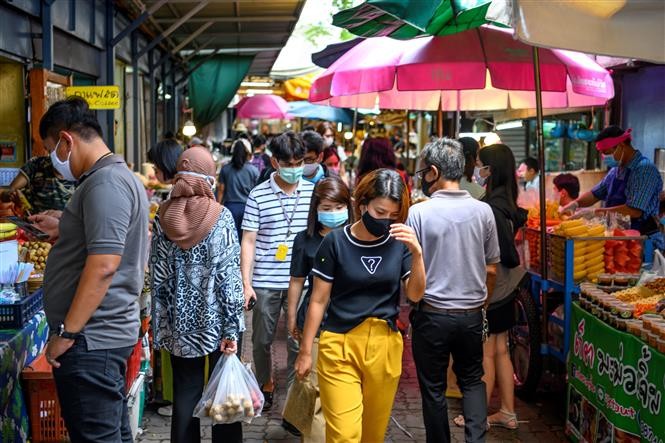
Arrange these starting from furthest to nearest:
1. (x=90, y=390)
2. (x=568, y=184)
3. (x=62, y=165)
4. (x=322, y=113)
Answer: (x=322, y=113) < (x=568, y=184) < (x=62, y=165) < (x=90, y=390)

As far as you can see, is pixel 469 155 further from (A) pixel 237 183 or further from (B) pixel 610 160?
(A) pixel 237 183

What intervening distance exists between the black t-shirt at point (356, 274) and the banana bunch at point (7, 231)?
2231 mm

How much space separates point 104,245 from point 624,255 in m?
4.17

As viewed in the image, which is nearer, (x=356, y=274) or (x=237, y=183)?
(x=356, y=274)

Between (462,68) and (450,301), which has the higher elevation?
(462,68)

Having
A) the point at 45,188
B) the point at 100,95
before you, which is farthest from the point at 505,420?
the point at 100,95

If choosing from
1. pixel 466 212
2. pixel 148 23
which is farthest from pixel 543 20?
pixel 148 23

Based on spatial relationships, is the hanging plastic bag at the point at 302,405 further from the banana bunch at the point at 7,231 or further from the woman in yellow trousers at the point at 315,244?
the banana bunch at the point at 7,231

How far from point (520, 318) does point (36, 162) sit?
4.14 meters

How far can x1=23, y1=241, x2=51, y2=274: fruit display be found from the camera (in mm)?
5430

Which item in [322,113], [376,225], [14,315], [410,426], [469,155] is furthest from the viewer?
[322,113]

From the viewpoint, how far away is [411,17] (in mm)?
5336

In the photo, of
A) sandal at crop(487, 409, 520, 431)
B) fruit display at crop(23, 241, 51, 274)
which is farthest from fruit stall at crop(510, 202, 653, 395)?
fruit display at crop(23, 241, 51, 274)

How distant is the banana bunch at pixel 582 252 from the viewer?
5.92m
